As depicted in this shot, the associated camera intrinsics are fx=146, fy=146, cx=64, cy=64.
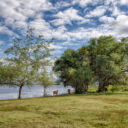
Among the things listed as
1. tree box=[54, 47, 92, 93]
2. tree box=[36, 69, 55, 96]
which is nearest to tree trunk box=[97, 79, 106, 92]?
tree box=[54, 47, 92, 93]

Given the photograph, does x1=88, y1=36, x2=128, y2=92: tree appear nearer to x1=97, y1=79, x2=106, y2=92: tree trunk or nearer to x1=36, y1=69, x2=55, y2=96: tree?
x1=97, y1=79, x2=106, y2=92: tree trunk

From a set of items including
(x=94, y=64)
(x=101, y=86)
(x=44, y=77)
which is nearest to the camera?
(x=44, y=77)

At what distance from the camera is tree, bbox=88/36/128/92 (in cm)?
2569

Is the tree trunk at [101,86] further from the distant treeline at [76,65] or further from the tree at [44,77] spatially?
the tree at [44,77]

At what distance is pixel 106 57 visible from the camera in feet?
83.9

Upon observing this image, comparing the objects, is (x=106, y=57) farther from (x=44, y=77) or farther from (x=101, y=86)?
(x=44, y=77)

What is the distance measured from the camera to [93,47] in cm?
2839

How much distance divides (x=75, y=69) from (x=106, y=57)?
5.83m

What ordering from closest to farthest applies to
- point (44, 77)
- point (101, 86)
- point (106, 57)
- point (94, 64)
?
point (44, 77) → point (106, 57) → point (94, 64) → point (101, 86)

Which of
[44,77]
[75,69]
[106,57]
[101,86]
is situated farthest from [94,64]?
[44,77]

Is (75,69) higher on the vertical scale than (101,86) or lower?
higher

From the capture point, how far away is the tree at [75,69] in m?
25.7

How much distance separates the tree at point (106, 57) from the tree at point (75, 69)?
5.85ft

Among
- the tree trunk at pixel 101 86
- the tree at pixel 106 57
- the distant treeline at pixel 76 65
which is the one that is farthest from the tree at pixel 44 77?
the tree trunk at pixel 101 86
